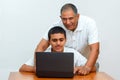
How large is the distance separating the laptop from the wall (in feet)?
4.38

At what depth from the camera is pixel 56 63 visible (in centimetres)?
173

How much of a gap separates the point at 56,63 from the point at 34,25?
1.40 m

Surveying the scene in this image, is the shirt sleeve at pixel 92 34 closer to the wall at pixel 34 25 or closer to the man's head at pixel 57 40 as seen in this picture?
the man's head at pixel 57 40

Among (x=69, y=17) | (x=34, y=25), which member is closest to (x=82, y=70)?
(x=69, y=17)

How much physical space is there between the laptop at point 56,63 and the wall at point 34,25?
1.33 meters

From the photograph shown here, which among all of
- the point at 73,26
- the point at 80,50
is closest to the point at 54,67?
the point at 73,26

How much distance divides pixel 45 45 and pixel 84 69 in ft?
1.75

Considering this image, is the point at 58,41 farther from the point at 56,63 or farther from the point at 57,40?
the point at 56,63

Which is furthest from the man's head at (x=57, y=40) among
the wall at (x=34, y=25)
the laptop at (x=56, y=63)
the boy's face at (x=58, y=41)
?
the wall at (x=34, y=25)

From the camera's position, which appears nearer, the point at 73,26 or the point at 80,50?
the point at 73,26

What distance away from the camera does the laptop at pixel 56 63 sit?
1725 millimetres

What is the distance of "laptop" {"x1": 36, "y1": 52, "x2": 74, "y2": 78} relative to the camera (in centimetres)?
173
